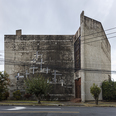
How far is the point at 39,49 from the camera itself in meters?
29.1

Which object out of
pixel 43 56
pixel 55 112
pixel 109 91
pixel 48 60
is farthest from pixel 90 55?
pixel 55 112

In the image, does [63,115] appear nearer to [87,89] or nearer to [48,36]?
[87,89]

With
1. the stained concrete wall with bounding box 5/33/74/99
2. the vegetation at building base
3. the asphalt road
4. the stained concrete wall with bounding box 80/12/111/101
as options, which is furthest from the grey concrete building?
the asphalt road

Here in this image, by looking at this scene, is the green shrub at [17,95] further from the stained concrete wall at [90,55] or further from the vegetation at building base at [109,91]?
the vegetation at building base at [109,91]

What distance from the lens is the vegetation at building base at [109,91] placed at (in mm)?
23594

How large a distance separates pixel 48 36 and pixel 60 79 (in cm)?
810

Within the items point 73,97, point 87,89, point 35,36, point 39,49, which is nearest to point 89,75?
point 87,89

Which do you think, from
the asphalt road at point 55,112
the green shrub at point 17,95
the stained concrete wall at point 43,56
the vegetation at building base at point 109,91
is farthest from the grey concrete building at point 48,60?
the asphalt road at point 55,112

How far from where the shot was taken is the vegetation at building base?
77.4 feet

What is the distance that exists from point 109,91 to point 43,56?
12.5 m

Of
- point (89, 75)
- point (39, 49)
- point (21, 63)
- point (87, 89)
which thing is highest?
point (39, 49)

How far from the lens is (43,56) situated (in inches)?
1134

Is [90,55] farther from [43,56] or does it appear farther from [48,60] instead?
[43,56]

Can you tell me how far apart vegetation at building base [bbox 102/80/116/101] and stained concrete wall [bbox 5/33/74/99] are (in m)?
5.94
